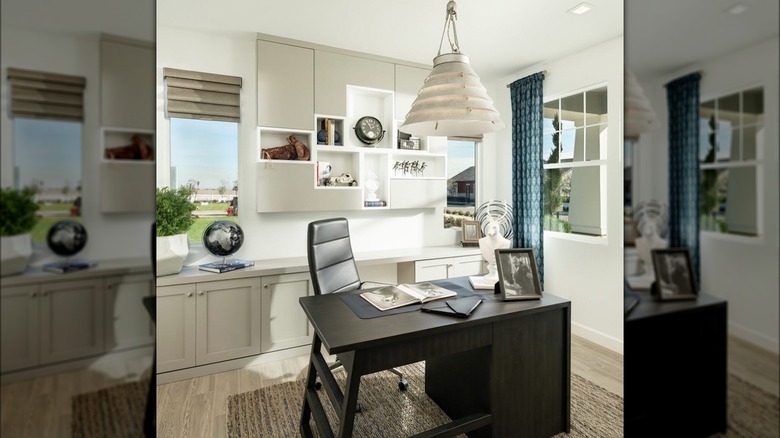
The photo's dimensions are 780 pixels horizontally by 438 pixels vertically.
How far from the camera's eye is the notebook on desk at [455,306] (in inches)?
70.7

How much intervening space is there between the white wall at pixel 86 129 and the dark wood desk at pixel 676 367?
0.93 feet

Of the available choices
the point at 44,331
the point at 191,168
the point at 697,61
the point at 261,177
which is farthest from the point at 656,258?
the point at 191,168

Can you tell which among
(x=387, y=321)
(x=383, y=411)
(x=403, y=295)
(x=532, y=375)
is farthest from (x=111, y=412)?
(x=383, y=411)

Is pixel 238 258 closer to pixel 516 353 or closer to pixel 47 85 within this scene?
pixel 516 353

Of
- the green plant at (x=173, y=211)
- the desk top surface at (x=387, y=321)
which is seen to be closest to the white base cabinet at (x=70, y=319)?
the desk top surface at (x=387, y=321)

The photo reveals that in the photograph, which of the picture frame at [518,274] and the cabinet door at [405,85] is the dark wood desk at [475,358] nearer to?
the picture frame at [518,274]

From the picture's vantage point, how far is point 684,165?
0.60 feet

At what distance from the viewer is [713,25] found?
17 cm

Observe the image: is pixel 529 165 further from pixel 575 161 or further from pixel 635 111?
pixel 635 111

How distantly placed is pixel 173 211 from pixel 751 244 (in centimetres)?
325

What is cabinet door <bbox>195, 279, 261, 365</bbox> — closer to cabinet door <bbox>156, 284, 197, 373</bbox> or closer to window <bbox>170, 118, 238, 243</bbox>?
cabinet door <bbox>156, 284, 197, 373</bbox>

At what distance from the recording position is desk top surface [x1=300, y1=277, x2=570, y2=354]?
5.03ft

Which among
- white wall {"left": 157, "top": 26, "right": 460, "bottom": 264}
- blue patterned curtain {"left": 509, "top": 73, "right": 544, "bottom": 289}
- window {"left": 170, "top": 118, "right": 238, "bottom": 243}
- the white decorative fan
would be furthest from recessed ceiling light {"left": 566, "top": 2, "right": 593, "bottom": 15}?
window {"left": 170, "top": 118, "right": 238, "bottom": 243}

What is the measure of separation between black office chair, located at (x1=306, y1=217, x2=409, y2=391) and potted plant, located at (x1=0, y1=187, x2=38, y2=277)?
2.29 m
